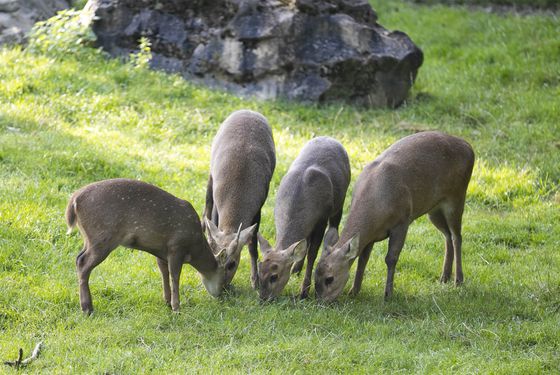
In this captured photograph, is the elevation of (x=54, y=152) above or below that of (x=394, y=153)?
below

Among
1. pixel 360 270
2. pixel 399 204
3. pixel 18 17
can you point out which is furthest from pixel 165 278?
pixel 18 17

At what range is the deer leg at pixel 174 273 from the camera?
6.77m

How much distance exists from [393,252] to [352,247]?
1.46 feet

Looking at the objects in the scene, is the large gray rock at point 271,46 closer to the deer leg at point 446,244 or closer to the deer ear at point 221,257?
the deer leg at point 446,244

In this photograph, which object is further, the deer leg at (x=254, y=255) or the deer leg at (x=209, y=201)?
the deer leg at (x=209, y=201)

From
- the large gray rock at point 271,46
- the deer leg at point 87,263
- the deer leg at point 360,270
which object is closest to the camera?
the deer leg at point 87,263

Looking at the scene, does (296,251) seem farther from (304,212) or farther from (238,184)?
(238,184)

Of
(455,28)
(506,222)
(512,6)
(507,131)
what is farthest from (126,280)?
(512,6)

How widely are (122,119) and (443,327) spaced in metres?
5.62

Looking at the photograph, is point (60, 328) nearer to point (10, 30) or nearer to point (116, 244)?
point (116, 244)

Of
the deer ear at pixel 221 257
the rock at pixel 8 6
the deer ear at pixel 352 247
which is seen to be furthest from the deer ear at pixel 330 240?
the rock at pixel 8 6

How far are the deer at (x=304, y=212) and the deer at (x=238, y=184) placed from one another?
22cm

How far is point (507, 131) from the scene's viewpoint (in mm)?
11445

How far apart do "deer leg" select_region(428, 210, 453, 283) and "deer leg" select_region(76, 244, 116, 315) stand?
124 inches
